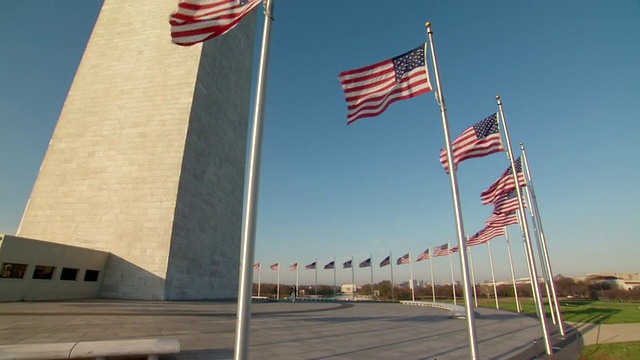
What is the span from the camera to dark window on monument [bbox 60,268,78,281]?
2064 cm

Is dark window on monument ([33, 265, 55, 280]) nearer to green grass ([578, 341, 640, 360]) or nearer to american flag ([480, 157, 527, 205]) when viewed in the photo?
american flag ([480, 157, 527, 205])

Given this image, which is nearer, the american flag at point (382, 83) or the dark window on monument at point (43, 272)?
the american flag at point (382, 83)

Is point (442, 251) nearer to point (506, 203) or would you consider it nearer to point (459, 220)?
point (506, 203)

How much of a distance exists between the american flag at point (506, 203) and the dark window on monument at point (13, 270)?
25577 millimetres

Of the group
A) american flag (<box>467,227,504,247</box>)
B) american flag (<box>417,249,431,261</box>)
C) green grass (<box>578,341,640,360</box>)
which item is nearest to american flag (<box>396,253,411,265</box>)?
american flag (<box>417,249,431,261</box>)

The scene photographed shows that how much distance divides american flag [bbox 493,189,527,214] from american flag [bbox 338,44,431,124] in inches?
326

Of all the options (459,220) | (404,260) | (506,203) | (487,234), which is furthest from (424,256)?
(459,220)

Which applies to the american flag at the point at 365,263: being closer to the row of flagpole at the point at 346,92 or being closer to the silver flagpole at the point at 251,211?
the row of flagpole at the point at 346,92

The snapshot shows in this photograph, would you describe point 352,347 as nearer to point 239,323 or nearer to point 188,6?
point 239,323

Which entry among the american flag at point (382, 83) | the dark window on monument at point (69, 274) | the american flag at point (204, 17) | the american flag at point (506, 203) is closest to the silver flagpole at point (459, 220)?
the american flag at point (382, 83)

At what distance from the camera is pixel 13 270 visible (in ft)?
58.9

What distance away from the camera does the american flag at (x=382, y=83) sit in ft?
29.8

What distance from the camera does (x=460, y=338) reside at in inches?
441

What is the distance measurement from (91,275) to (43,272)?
3.07 m
